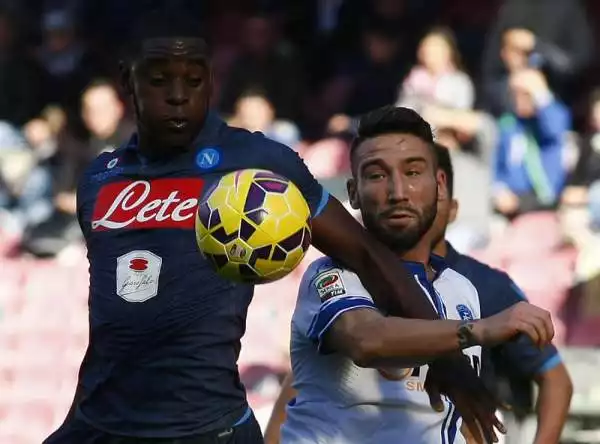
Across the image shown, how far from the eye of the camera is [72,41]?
12797 millimetres

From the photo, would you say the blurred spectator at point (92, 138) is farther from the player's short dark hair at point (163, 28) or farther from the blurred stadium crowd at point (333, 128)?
the player's short dark hair at point (163, 28)

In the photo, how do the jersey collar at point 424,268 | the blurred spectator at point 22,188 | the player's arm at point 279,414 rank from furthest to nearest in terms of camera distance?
the blurred spectator at point 22,188 → the player's arm at point 279,414 → the jersey collar at point 424,268

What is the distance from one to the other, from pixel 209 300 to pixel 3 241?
651 cm

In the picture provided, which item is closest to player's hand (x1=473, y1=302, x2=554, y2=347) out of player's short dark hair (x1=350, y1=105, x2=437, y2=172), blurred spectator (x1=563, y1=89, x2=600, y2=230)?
player's short dark hair (x1=350, y1=105, x2=437, y2=172)

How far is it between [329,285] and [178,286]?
430 millimetres

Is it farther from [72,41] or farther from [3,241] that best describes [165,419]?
[72,41]

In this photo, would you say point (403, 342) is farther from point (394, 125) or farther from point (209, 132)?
point (209, 132)

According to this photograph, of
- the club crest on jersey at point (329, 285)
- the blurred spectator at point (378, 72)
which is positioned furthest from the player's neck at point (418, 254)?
the blurred spectator at point (378, 72)

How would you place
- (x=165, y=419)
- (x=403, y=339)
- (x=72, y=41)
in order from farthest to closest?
(x=72, y=41)
(x=165, y=419)
(x=403, y=339)

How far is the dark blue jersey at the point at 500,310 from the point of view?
5207 millimetres

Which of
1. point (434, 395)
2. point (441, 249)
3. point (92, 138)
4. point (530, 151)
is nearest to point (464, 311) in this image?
point (434, 395)

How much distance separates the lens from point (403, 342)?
367 cm

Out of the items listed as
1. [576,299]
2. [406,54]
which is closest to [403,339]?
[576,299]

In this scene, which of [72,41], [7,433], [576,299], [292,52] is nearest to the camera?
[576,299]
